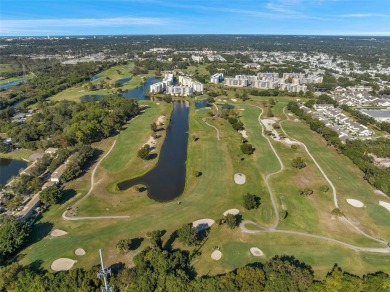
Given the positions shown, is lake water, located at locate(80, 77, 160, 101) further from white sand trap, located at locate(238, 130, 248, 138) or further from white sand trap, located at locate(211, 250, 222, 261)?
white sand trap, located at locate(211, 250, 222, 261)

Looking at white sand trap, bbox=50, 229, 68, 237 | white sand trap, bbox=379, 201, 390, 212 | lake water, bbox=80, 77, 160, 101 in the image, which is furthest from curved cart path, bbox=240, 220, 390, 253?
lake water, bbox=80, 77, 160, 101

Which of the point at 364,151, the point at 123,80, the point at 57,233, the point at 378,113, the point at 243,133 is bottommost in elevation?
the point at 57,233

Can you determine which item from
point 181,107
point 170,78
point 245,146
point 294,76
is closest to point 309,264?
point 245,146

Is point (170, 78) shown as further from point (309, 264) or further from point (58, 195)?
point (309, 264)

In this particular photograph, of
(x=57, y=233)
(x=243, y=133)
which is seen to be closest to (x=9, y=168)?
(x=57, y=233)

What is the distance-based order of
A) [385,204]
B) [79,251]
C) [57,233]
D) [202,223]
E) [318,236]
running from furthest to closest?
[385,204] < [202,223] < [318,236] < [57,233] < [79,251]

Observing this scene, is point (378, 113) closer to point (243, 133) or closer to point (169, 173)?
point (243, 133)

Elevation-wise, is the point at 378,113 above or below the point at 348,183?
above
